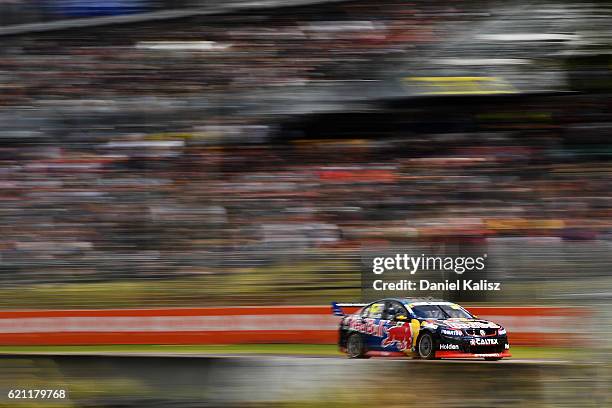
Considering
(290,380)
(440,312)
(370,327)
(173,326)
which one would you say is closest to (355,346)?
(370,327)

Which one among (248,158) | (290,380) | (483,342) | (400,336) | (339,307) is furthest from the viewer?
(248,158)

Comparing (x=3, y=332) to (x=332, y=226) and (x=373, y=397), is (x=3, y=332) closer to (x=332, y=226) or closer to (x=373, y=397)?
(x=332, y=226)

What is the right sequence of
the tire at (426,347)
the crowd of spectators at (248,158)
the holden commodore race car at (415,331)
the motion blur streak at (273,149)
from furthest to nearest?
the crowd of spectators at (248,158), the motion blur streak at (273,149), the tire at (426,347), the holden commodore race car at (415,331)

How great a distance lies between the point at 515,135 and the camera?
27.9 feet

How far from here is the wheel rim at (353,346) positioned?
670 cm

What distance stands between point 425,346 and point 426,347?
0.6 inches

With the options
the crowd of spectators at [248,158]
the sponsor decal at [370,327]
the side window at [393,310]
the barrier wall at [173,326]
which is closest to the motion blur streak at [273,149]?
the crowd of spectators at [248,158]

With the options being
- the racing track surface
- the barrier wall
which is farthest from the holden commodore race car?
the racing track surface

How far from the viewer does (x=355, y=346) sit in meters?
6.73

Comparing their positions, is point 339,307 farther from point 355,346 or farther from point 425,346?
point 425,346

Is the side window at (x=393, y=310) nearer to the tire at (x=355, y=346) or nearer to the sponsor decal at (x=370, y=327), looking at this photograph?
the sponsor decal at (x=370, y=327)

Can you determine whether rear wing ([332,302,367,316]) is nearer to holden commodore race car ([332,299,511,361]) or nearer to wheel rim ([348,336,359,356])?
holden commodore race car ([332,299,511,361])

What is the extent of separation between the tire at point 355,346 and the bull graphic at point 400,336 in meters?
0.17

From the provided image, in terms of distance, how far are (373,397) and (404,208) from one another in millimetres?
3543
